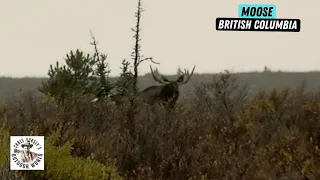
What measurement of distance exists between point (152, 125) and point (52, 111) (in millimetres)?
2531

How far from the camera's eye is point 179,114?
15398 mm

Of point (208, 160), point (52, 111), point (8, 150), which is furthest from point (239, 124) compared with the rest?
point (8, 150)

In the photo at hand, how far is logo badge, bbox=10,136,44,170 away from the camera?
271 inches

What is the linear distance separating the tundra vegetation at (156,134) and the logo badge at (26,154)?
0.41ft

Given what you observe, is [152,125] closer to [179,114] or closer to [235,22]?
[179,114]

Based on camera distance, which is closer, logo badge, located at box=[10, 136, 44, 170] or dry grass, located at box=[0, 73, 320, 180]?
logo badge, located at box=[10, 136, 44, 170]

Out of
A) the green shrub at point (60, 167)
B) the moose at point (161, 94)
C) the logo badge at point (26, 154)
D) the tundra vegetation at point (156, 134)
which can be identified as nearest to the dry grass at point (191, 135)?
the tundra vegetation at point (156, 134)

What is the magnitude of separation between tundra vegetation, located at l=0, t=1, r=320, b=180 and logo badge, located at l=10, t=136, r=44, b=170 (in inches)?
4.9

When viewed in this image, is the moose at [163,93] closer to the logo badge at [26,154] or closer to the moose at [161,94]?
the moose at [161,94]

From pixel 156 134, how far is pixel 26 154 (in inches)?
218

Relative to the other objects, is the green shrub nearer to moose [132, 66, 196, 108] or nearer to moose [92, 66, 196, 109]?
moose [92, 66, 196, 109]

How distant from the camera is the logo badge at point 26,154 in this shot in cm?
687

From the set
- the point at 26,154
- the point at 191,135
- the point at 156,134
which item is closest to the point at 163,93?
the point at 191,135

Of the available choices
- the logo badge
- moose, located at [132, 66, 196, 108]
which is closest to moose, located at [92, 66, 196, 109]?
moose, located at [132, 66, 196, 108]
